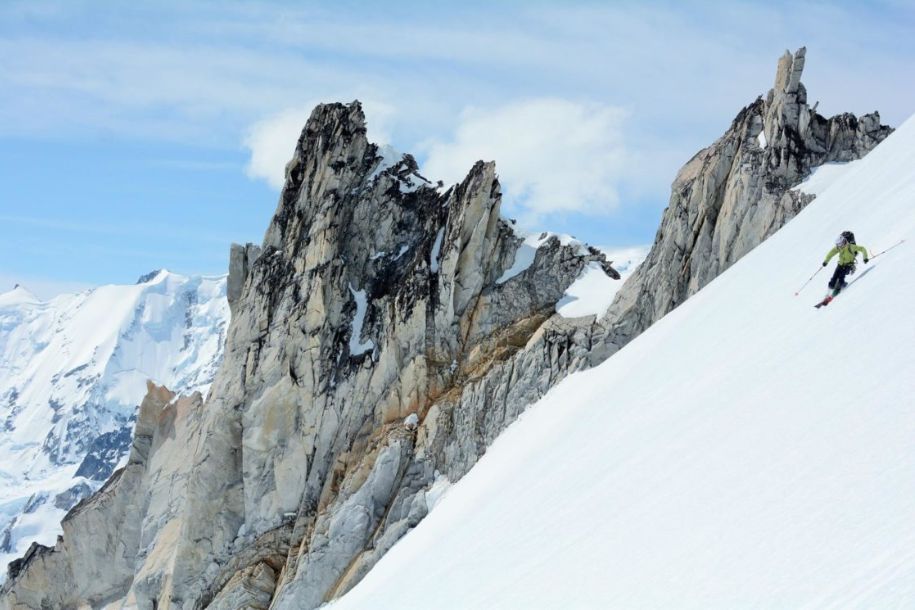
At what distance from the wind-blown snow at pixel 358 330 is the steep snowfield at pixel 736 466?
11.6m

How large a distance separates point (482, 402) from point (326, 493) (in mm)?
7465

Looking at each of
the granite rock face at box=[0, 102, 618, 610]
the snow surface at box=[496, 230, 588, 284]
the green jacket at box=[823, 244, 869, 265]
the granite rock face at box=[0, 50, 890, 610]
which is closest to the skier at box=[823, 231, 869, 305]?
the green jacket at box=[823, 244, 869, 265]

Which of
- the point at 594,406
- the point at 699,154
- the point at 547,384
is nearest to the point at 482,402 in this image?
the point at 547,384

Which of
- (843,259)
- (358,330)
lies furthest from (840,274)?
(358,330)

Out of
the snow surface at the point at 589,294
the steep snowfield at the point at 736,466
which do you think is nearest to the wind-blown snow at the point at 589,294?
the snow surface at the point at 589,294

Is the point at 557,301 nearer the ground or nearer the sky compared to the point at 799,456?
nearer the sky

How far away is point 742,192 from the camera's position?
34.3 metres

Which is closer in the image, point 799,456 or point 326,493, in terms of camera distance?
point 799,456

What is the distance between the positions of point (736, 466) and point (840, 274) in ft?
22.4

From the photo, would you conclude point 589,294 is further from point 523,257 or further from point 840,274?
point 840,274

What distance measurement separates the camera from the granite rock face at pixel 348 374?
36.6m

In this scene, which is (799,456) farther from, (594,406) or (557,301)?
(557,301)

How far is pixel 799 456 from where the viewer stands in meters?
14.3

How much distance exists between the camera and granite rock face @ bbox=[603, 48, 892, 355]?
3397 centimetres
